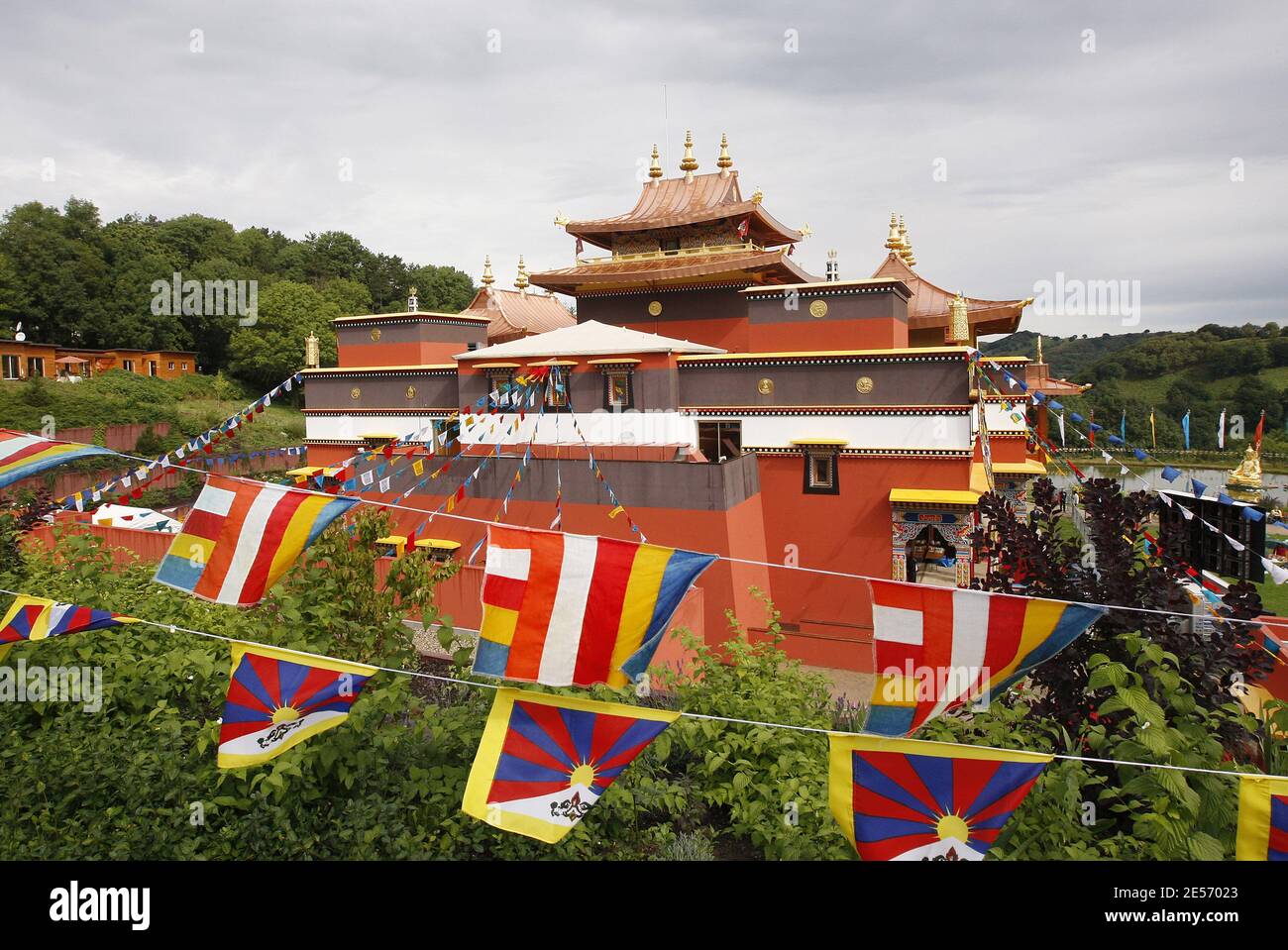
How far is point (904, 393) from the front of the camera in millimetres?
14984

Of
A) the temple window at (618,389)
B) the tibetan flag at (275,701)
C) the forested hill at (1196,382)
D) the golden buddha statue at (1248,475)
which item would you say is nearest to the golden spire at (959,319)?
the temple window at (618,389)

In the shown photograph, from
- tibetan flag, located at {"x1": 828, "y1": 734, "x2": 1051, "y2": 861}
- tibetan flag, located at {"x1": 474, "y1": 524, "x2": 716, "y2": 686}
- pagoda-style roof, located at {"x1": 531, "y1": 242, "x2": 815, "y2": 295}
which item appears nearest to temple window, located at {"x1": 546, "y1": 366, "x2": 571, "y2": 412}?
pagoda-style roof, located at {"x1": 531, "y1": 242, "x2": 815, "y2": 295}

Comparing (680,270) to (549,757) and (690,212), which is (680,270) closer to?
(690,212)

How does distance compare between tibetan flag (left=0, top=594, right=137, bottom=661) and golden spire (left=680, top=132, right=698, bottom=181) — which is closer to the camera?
tibetan flag (left=0, top=594, right=137, bottom=661)

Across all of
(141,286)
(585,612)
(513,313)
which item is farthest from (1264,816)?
(141,286)

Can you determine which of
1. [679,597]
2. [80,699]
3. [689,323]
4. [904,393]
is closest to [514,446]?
[689,323]

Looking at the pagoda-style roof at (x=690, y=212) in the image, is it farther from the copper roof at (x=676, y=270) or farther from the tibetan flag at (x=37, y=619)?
the tibetan flag at (x=37, y=619)

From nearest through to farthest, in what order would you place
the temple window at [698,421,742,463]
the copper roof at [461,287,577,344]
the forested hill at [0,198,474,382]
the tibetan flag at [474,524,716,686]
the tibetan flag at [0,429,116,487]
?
1. the tibetan flag at [474,524,716,686]
2. the tibetan flag at [0,429,116,487]
3. the temple window at [698,421,742,463]
4. the copper roof at [461,287,577,344]
5. the forested hill at [0,198,474,382]

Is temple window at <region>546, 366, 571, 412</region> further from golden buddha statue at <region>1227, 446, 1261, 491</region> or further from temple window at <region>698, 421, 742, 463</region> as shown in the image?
golden buddha statue at <region>1227, 446, 1261, 491</region>

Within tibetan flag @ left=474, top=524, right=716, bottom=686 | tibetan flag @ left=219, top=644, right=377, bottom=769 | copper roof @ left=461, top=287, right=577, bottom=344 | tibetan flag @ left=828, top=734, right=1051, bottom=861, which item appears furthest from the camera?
copper roof @ left=461, top=287, right=577, bottom=344

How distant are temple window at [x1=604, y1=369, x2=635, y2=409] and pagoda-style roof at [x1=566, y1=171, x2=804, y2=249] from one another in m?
5.43

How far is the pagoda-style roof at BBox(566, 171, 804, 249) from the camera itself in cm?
1947

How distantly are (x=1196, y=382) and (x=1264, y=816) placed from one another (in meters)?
82.8

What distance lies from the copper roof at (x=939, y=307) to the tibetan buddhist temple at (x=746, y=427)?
227 mm
